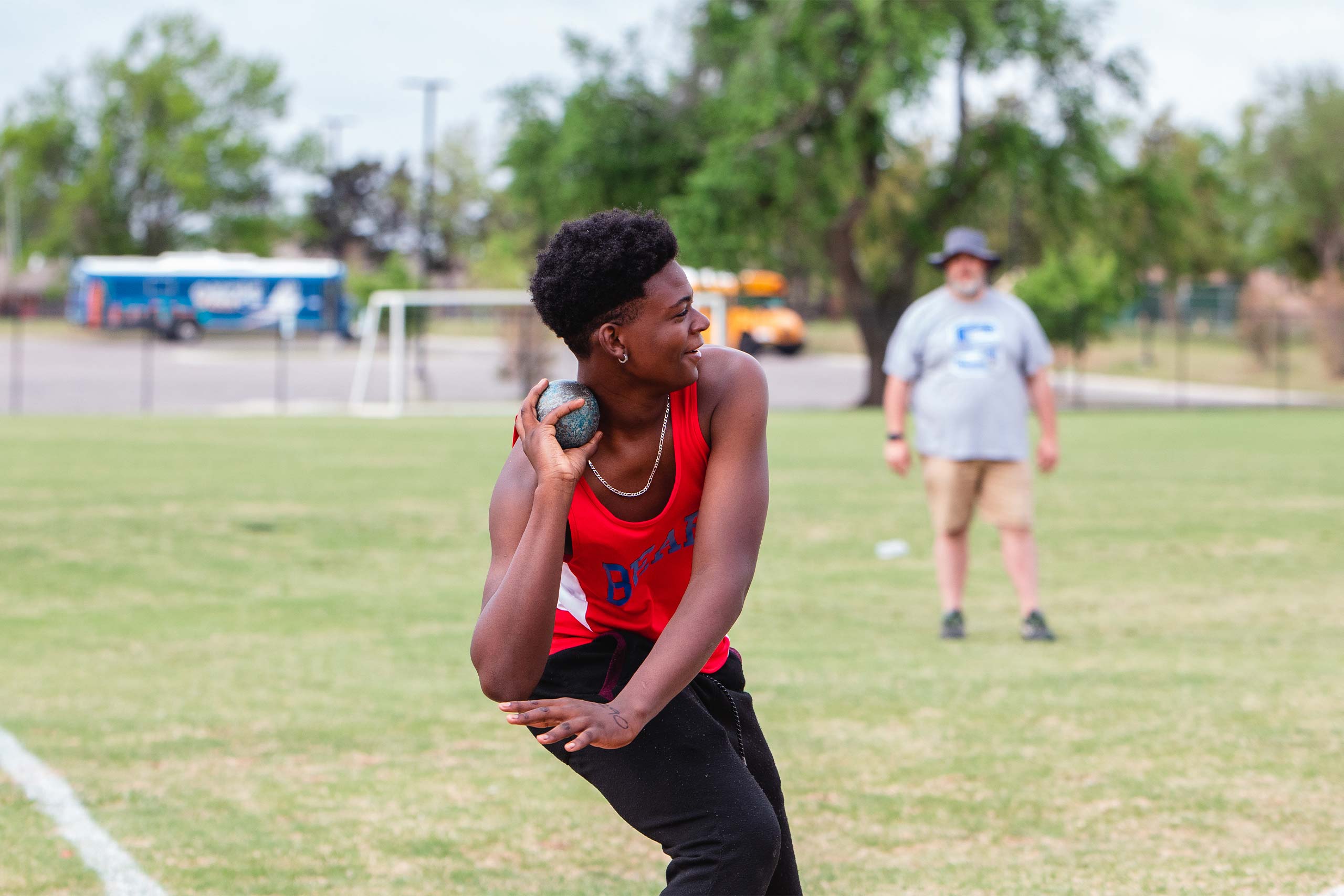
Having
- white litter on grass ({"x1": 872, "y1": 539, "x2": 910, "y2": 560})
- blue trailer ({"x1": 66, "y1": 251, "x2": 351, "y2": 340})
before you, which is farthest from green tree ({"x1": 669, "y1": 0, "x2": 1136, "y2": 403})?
blue trailer ({"x1": 66, "y1": 251, "x2": 351, "y2": 340})

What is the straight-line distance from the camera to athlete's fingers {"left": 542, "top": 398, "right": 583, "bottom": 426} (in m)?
2.75

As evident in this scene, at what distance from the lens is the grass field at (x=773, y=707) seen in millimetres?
4562

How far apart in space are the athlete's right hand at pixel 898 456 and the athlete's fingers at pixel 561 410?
5.36m

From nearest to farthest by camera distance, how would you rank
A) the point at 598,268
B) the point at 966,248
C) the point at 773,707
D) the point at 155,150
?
1. the point at 598,268
2. the point at 773,707
3. the point at 966,248
4. the point at 155,150

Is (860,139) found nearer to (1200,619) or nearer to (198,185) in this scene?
(1200,619)

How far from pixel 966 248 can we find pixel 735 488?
5112 millimetres

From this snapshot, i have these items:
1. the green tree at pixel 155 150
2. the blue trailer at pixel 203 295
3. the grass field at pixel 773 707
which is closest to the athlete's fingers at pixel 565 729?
the grass field at pixel 773 707

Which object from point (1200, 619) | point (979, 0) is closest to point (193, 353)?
point (979, 0)

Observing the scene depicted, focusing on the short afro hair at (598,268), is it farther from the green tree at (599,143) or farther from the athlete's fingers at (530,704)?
the green tree at (599,143)

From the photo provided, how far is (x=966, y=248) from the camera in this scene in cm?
764

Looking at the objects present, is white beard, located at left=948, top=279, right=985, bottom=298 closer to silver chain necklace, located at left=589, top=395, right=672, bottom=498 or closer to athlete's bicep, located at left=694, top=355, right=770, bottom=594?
athlete's bicep, located at left=694, top=355, right=770, bottom=594

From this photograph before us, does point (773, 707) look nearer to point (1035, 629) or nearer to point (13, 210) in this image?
point (1035, 629)

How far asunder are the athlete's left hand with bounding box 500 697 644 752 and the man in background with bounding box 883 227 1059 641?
525 cm

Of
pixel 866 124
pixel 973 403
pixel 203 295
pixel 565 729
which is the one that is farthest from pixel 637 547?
pixel 203 295
